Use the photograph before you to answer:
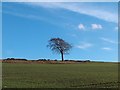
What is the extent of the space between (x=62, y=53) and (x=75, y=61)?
32027 mm

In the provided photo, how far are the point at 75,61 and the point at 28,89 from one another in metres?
125

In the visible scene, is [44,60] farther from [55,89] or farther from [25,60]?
[55,89]

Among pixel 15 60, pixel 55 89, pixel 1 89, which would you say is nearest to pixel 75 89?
pixel 55 89

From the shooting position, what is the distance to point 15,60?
14412 cm

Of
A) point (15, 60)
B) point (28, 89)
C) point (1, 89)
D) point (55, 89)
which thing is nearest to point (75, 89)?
point (55, 89)

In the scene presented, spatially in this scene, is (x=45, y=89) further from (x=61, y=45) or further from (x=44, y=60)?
(x=61, y=45)

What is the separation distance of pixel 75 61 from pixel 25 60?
21.1 meters

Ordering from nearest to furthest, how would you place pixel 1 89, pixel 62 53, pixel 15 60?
pixel 1 89, pixel 15 60, pixel 62 53

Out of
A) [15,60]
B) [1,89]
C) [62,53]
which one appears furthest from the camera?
[62,53]

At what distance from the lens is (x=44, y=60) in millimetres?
147375

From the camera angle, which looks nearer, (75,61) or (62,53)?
(75,61)

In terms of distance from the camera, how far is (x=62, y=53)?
184 m

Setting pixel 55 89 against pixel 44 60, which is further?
pixel 44 60

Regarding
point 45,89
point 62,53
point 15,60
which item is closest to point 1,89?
point 45,89
